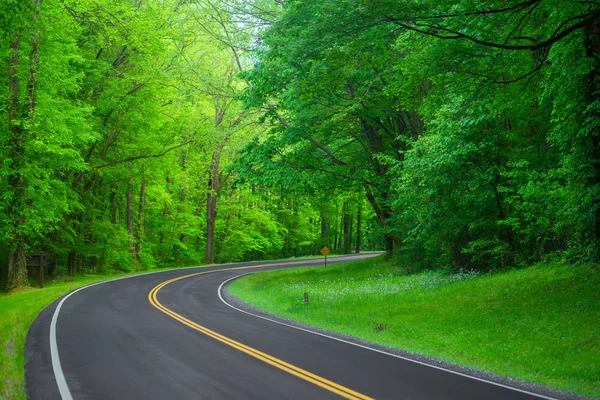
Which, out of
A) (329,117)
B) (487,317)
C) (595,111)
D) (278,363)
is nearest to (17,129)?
(329,117)

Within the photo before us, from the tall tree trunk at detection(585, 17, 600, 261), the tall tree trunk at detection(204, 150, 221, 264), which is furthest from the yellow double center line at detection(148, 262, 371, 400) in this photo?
the tall tree trunk at detection(204, 150, 221, 264)

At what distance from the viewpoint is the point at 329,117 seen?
25.4 metres

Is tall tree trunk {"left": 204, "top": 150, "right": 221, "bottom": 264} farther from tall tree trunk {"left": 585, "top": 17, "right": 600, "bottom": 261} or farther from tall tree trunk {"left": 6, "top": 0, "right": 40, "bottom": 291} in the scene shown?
tall tree trunk {"left": 585, "top": 17, "right": 600, "bottom": 261}

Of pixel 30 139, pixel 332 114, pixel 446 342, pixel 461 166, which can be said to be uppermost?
pixel 332 114

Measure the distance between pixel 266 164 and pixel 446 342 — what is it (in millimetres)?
15023

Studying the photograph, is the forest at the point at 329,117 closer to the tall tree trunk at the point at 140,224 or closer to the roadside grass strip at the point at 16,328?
the tall tree trunk at the point at 140,224

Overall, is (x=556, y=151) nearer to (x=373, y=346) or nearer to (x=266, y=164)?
(x=373, y=346)

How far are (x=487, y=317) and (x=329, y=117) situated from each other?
48.5ft

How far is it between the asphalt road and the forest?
702cm

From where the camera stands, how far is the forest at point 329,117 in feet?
39.2

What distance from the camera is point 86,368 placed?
8758 millimetres

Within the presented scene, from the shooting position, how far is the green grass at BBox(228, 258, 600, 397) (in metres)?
9.82

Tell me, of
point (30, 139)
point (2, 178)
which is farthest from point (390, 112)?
point (2, 178)

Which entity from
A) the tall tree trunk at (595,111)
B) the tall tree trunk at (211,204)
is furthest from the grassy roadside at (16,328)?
the tall tree trunk at (211,204)
